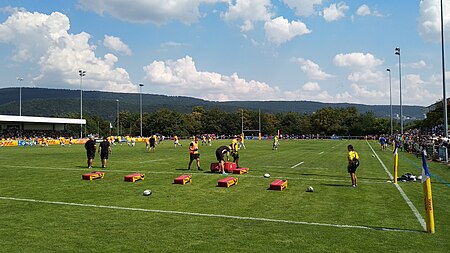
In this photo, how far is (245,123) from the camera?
148625 millimetres

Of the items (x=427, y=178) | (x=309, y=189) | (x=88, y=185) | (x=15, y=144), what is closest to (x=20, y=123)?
(x=15, y=144)

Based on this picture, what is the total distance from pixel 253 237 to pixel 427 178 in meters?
3.90

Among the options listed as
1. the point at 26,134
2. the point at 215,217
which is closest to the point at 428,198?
the point at 215,217

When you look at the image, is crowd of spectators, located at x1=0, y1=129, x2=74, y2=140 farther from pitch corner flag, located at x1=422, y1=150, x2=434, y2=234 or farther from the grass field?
pitch corner flag, located at x1=422, y1=150, x2=434, y2=234

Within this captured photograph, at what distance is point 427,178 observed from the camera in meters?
8.52

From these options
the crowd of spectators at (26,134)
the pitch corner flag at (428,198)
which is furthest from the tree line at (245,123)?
the pitch corner flag at (428,198)

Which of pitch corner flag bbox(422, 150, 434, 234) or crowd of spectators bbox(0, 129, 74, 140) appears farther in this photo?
crowd of spectators bbox(0, 129, 74, 140)

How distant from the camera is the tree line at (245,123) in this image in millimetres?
128225

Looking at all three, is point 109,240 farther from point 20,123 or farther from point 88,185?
point 20,123

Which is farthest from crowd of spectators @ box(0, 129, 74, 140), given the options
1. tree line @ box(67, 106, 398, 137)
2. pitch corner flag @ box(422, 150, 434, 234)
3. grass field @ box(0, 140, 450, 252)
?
pitch corner flag @ box(422, 150, 434, 234)

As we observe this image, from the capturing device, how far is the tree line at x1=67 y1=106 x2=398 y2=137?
128 meters

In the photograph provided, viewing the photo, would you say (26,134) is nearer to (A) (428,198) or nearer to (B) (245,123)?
(B) (245,123)

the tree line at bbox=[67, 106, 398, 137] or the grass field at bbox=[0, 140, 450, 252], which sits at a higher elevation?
the tree line at bbox=[67, 106, 398, 137]

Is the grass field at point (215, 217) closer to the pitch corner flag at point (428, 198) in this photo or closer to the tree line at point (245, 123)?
the pitch corner flag at point (428, 198)
